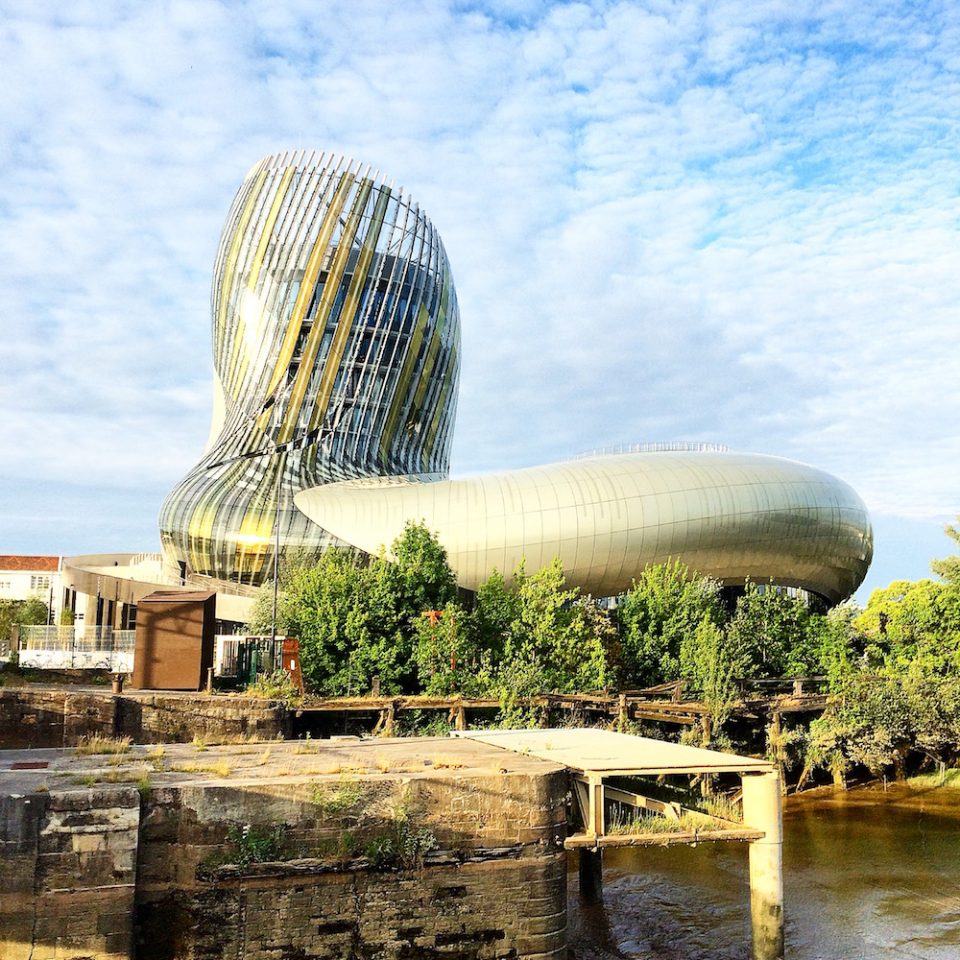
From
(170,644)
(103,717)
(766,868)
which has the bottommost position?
(766,868)

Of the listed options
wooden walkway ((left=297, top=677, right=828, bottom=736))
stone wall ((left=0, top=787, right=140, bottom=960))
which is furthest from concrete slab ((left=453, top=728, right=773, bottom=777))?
wooden walkway ((left=297, top=677, right=828, bottom=736))

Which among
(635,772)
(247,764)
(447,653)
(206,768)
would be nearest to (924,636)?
(447,653)

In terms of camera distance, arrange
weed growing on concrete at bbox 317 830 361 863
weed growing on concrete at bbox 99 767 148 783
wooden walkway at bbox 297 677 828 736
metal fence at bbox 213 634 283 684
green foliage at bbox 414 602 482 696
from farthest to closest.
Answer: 1. metal fence at bbox 213 634 283 684
2. green foliage at bbox 414 602 482 696
3. wooden walkway at bbox 297 677 828 736
4. weed growing on concrete at bbox 317 830 361 863
5. weed growing on concrete at bbox 99 767 148 783

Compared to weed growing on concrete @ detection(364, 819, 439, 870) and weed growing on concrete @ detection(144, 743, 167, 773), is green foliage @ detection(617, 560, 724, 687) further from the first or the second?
weed growing on concrete @ detection(364, 819, 439, 870)

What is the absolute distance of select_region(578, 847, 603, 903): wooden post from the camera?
740 inches

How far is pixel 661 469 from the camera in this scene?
49.0 metres

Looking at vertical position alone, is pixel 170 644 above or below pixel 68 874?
above

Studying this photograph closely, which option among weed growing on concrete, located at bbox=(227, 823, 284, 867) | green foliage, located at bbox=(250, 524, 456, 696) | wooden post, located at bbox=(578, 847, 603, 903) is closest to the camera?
weed growing on concrete, located at bbox=(227, 823, 284, 867)

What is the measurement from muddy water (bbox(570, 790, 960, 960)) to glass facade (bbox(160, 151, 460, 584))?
39.4 meters

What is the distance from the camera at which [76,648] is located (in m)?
37.2

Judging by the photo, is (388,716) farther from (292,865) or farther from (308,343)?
(308,343)

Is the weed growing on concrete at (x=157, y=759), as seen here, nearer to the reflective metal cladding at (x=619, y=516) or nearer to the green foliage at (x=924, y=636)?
the green foliage at (x=924, y=636)

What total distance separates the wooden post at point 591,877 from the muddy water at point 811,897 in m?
0.24

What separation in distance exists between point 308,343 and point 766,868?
166 ft
